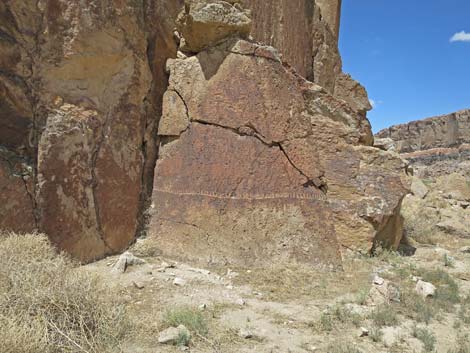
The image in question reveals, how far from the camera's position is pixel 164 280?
3.48 metres

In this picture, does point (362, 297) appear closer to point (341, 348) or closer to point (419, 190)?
point (341, 348)

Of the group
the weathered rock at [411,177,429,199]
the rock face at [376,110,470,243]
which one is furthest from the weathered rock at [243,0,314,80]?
the weathered rock at [411,177,429,199]

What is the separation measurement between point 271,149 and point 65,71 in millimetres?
2184

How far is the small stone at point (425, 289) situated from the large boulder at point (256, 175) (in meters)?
0.82

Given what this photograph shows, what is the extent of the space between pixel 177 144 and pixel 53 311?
247cm

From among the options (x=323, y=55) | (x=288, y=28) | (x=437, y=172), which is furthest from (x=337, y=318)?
(x=437, y=172)

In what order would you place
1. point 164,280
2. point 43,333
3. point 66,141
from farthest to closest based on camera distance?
point 66,141 → point 164,280 → point 43,333

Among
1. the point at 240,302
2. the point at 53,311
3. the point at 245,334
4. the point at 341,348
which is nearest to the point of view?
the point at 53,311

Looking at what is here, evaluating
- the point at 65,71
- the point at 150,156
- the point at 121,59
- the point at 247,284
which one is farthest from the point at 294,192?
the point at 65,71

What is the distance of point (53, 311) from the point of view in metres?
2.29

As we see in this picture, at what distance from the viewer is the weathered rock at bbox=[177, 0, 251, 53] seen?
4.43 m

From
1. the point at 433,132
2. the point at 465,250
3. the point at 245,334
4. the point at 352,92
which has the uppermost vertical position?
the point at 433,132

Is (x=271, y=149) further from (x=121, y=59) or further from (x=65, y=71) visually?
(x=65, y=71)

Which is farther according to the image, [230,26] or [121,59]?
[230,26]
